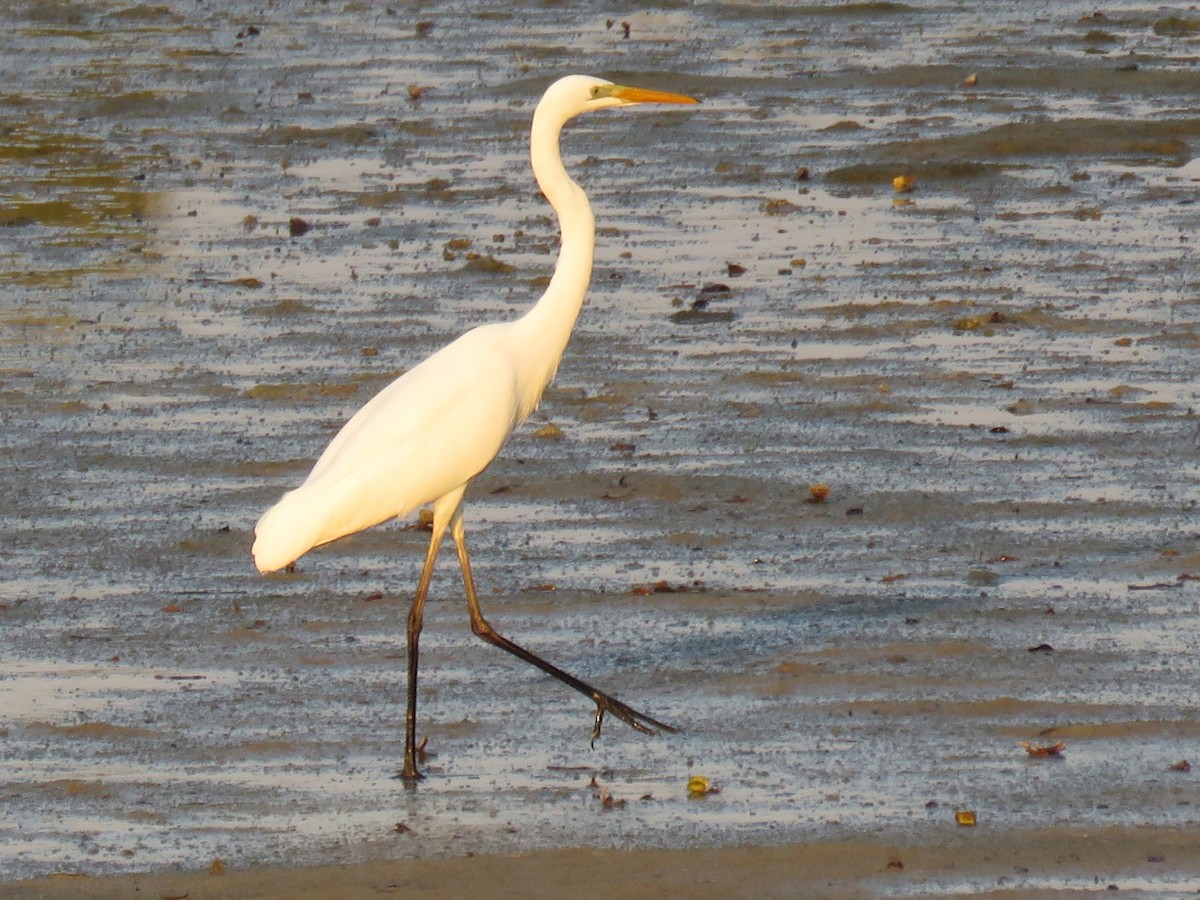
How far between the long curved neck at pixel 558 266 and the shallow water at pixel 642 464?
2.72ft

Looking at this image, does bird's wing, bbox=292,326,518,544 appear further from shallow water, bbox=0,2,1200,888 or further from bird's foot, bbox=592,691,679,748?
bird's foot, bbox=592,691,679,748

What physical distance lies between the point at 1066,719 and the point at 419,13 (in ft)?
42.9

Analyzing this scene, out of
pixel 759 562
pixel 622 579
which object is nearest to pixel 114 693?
pixel 622 579

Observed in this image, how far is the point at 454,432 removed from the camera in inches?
→ 241

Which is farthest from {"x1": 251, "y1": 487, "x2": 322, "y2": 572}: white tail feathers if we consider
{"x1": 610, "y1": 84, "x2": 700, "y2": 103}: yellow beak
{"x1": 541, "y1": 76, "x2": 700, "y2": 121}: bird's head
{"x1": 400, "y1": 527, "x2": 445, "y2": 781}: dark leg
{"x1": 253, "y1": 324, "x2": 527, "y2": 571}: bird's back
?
{"x1": 610, "y1": 84, "x2": 700, "y2": 103}: yellow beak

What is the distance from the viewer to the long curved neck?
21.2 feet

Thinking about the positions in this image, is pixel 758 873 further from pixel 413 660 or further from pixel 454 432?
pixel 454 432

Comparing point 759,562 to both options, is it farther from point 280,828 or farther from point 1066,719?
point 280,828

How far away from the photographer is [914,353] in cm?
916

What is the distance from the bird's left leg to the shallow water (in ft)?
0.27

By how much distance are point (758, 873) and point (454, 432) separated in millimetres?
1659

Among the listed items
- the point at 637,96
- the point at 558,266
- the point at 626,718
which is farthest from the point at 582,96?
the point at 626,718

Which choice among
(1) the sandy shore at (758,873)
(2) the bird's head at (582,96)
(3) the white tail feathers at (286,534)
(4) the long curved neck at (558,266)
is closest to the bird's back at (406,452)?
(3) the white tail feathers at (286,534)

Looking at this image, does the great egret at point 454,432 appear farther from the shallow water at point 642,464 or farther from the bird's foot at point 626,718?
the shallow water at point 642,464
